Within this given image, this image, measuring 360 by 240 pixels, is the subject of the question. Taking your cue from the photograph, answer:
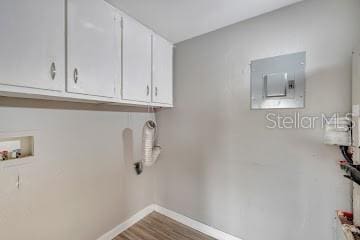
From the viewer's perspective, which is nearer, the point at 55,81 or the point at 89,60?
the point at 55,81

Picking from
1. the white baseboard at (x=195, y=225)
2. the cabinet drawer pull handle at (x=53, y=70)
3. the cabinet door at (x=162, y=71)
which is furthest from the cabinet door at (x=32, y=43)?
the white baseboard at (x=195, y=225)

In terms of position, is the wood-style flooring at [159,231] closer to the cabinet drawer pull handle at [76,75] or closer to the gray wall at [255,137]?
the gray wall at [255,137]

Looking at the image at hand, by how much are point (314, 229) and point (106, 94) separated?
1.94 metres

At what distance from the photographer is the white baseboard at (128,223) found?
1.75m

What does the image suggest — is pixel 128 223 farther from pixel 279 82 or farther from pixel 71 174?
pixel 279 82

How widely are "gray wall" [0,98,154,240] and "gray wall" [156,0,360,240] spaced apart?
1.83 ft

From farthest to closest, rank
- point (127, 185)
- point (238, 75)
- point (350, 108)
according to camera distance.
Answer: point (127, 185) < point (238, 75) < point (350, 108)

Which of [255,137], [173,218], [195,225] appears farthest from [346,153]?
[173,218]

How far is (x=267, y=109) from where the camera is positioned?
58.5 inches

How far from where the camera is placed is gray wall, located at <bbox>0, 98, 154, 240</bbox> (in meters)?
1.14

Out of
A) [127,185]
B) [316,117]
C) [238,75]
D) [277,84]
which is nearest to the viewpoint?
[316,117]

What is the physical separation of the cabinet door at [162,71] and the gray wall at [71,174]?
1.37 ft

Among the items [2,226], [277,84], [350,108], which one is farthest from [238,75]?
[2,226]

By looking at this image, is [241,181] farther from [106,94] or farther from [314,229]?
[106,94]
